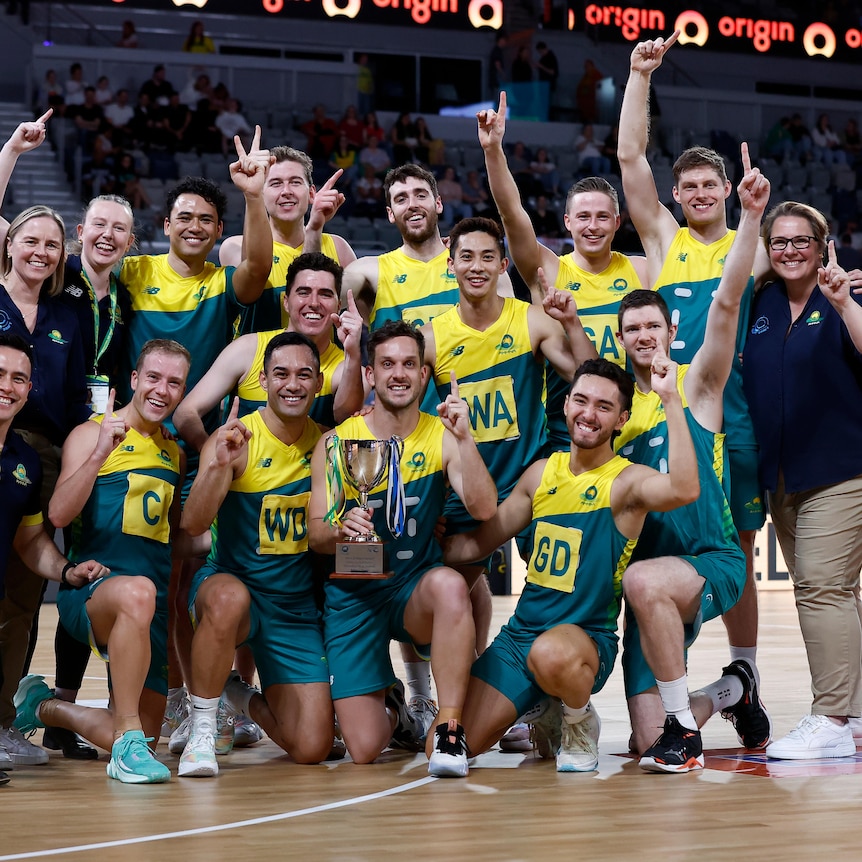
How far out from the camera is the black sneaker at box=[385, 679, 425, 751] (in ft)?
16.6

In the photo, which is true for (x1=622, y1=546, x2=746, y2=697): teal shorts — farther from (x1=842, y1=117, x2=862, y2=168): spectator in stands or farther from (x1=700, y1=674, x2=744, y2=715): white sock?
(x1=842, y1=117, x2=862, y2=168): spectator in stands

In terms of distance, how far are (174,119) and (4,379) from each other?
1144cm

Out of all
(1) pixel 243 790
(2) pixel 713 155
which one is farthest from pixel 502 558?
(1) pixel 243 790

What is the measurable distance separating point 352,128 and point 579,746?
1284cm

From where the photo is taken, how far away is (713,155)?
534 cm

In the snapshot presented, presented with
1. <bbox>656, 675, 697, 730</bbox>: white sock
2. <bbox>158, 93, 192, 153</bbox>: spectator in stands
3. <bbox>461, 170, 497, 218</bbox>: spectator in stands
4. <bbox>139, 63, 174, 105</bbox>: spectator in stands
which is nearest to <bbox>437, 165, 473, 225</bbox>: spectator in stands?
<bbox>461, 170, 497, 218</bbox>: spectator in stands

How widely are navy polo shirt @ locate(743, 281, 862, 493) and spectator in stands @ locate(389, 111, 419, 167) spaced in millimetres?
11685

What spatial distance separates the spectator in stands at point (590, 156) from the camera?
17.3 m

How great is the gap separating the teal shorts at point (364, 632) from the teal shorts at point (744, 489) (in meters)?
1.33

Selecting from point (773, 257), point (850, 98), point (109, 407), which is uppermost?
point (850, 98)

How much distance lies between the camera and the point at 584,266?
221 inches

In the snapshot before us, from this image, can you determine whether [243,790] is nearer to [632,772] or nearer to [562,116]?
[632,772]

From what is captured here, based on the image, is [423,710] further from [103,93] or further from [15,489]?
[103,93]

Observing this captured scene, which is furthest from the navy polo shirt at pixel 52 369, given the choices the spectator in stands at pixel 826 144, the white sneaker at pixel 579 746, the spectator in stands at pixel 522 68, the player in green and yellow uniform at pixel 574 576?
the spectator in stands at pixel 826 144
